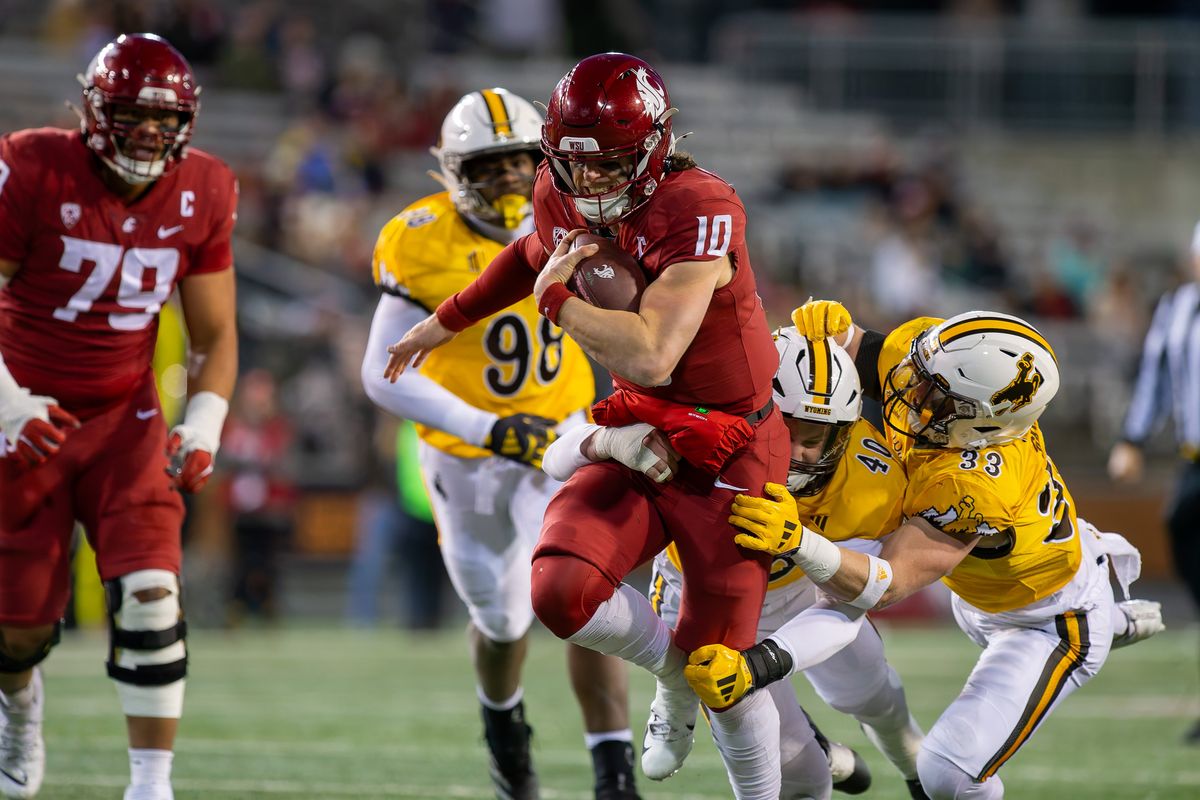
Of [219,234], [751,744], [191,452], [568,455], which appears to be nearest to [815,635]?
[751,744]

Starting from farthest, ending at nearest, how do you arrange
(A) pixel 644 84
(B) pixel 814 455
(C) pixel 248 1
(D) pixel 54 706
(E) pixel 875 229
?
(C) pixel 248 1, (E) pixel 875 229, (D) pixel 54 706, (B) pixel 814 455, (A) pixel 644 84

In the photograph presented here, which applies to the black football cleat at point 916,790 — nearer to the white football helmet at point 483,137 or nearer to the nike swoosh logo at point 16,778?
the white football helmet at point 483,137

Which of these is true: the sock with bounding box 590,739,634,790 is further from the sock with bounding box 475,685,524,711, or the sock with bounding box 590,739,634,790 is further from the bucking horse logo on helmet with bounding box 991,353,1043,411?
the bucking horse logo on helmet with bounding box 991,353,1043,411

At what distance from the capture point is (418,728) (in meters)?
7.62

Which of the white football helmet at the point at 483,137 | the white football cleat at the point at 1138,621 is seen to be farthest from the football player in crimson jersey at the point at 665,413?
the white football cleat at the point at 1138,621

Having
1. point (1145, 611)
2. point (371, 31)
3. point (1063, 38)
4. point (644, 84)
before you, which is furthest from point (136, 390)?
point (1063, 38)

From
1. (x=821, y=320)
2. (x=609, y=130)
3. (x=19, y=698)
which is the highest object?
(x=609, y=130)

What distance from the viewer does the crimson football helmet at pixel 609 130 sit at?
4.25m

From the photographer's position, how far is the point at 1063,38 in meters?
18.0

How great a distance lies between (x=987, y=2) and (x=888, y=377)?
16873mm

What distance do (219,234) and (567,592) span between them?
5.77 feet

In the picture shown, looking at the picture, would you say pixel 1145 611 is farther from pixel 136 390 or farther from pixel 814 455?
pixel 136 390

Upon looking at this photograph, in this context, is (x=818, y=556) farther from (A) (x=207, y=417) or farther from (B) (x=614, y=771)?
(A) (x=207, y=417)

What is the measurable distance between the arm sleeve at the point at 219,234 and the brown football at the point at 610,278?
138 cm
